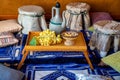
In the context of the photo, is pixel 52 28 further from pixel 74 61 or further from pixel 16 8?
pixel 16 8

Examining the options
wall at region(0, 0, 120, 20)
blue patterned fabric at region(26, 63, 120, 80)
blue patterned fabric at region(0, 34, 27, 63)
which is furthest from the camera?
wall at region(0, 0, 120, 20)

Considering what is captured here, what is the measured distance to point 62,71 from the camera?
7.21 ft

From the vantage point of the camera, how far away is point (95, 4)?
3.31 meters

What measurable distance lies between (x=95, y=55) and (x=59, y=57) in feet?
1.31

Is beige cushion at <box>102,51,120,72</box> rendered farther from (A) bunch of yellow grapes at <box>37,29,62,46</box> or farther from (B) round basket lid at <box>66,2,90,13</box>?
(B) round basket lid at <box>66,2,90,13</box>

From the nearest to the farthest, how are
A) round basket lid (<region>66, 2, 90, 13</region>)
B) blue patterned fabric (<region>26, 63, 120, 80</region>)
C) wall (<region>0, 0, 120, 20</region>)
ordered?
blue patterned fabric (<region>26, 63, 120, 80</region>)
round basket lid (<region>66, 2, 90, 13</region>)
wall (<region>0, 0, 120, 20</region>)

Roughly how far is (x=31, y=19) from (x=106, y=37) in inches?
39.6

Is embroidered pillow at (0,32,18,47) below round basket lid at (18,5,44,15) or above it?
below

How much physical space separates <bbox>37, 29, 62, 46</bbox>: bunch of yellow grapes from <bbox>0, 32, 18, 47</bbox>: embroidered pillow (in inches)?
21.1

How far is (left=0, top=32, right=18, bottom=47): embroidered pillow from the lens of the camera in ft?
8.38

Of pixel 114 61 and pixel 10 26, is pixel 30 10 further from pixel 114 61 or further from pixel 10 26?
pixel 114 61

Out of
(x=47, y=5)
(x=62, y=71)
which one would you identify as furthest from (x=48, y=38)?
(x=47, y=5)

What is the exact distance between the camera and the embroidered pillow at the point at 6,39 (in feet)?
8.38

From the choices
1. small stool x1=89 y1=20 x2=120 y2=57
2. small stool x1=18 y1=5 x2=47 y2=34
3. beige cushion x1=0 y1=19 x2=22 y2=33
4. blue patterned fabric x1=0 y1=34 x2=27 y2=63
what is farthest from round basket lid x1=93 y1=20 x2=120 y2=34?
beige cushion x1=0 y1=19 x2=22 y2=33
